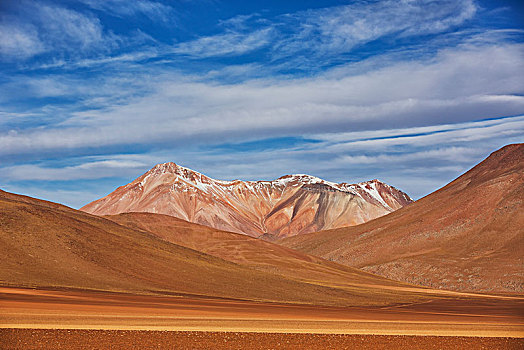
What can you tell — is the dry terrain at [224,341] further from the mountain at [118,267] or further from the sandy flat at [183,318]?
the mountain at [118,267]

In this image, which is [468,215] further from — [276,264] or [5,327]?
[5,327]

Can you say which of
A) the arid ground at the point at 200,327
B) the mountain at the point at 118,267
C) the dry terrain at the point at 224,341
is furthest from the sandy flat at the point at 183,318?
the mountain at the point at 118,267

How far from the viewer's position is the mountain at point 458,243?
13450cm

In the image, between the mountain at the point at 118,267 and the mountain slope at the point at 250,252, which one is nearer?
the mountain at the point at 118,267

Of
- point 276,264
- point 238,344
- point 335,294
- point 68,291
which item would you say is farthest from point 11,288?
point 276,264

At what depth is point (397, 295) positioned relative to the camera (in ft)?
294

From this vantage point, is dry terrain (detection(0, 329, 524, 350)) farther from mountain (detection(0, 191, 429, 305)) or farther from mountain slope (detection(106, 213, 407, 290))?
mountain slope (detection(106, 213, 407, 290))

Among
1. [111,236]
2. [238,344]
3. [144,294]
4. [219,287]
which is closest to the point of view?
[238,344]

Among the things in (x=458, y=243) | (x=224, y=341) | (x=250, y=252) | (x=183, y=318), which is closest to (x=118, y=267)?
(x=183, y=318)

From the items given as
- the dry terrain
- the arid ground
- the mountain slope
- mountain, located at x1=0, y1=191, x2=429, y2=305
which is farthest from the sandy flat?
the mountain slope

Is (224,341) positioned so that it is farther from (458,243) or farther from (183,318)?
(458,243)

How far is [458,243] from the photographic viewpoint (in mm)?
159000

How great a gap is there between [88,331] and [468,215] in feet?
506

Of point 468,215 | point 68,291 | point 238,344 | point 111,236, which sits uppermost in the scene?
point 468,215
